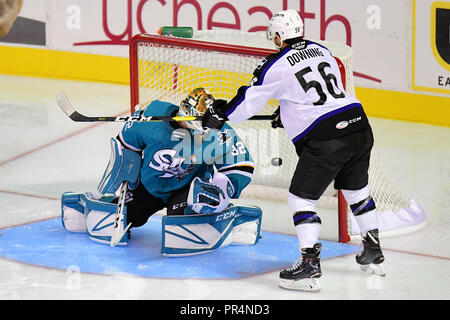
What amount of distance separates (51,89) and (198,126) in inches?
172

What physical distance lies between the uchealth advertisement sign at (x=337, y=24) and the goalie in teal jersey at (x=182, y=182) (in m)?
2.98

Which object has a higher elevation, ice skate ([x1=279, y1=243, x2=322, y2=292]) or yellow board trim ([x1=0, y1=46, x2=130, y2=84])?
yellow board trim ([x1=0, y1=46, x2=130, y2=84])

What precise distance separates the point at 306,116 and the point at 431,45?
3.50 meters

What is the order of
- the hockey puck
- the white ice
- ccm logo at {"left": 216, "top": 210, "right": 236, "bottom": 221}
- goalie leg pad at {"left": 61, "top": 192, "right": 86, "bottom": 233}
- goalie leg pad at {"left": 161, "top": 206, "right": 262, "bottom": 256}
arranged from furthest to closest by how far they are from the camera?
the hockey puck, goalie leg pad at {"left": 61, "top": 192, "right": 86, "bottom": 233}, ccm logo at {"left": 216, "top": 210, "right": 236, "bottom": 221}, goalie leg pad at {"left": 161, "top": 206, "right": 262, "bottom": 256}, the white ice

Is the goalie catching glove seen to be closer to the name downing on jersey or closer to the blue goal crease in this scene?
the blue goal crease

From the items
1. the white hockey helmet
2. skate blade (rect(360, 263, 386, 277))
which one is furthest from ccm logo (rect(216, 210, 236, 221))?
the white hockey helmet

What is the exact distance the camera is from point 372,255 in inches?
198

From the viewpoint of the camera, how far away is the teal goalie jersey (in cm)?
536

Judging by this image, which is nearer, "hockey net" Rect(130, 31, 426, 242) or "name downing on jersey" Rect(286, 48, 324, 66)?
"name downing on jersey" Rect(286, 48, 324, 66)

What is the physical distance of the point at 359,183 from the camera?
493 centimetres

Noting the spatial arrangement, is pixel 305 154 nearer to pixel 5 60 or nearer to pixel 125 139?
pixel 125 139

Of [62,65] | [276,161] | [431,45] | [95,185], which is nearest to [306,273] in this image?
[276,161]

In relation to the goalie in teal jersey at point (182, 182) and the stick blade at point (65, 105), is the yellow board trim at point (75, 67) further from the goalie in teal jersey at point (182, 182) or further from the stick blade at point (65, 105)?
the stick blade at point (65, 105)

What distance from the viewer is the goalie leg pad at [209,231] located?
17.1ft
